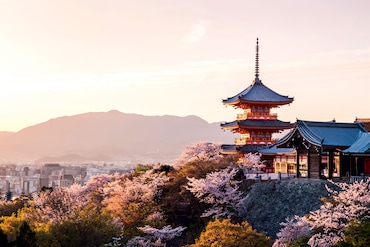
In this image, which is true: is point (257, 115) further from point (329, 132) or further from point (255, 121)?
point (329, 132)

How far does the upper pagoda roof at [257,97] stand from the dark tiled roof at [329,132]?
12.0 metres

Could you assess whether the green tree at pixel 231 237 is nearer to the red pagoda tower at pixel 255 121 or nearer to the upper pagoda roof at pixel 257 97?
the red pagoda tower at pixel 255 121

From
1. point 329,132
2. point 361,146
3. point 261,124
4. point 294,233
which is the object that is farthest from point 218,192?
point 261,124

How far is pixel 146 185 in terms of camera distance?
3559 centimetres

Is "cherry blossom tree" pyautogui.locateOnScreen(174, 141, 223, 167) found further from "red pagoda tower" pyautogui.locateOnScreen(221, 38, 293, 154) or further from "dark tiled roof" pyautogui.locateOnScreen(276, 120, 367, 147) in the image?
"dark tiled roof" pyautogui.locateOnScreen(276, 120, 367, 147)

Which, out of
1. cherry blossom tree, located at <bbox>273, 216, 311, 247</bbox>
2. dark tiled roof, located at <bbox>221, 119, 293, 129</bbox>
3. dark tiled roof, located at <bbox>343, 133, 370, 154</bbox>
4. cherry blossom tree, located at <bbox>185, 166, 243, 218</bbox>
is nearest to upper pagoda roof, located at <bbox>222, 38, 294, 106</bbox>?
dark tiled roof, located at <bbox>221, 119, 293, 129</bbox>

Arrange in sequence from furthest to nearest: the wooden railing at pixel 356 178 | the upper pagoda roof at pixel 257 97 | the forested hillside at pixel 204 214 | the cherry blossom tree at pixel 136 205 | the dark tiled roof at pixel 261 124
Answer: the upper pagoda roof at pixel 257 97, the dark tiled roof at pixel 261 124, the cherry blossom tree at pixel 136 205, the wooden railing at pixel 356 178, the forested hillside at pixel 204 214


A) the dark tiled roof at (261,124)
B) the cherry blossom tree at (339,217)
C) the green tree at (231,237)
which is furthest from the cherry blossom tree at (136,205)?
the cherry blossom tree at (339,217)

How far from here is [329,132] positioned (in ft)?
102

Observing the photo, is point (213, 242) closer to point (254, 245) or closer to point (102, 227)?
point (254, 245)

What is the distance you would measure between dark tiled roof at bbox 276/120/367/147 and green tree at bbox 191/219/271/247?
8061mm

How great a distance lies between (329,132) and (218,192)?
7.07 metres

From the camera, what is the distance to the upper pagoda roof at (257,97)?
4405 centimetres

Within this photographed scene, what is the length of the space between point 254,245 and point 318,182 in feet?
26.4
